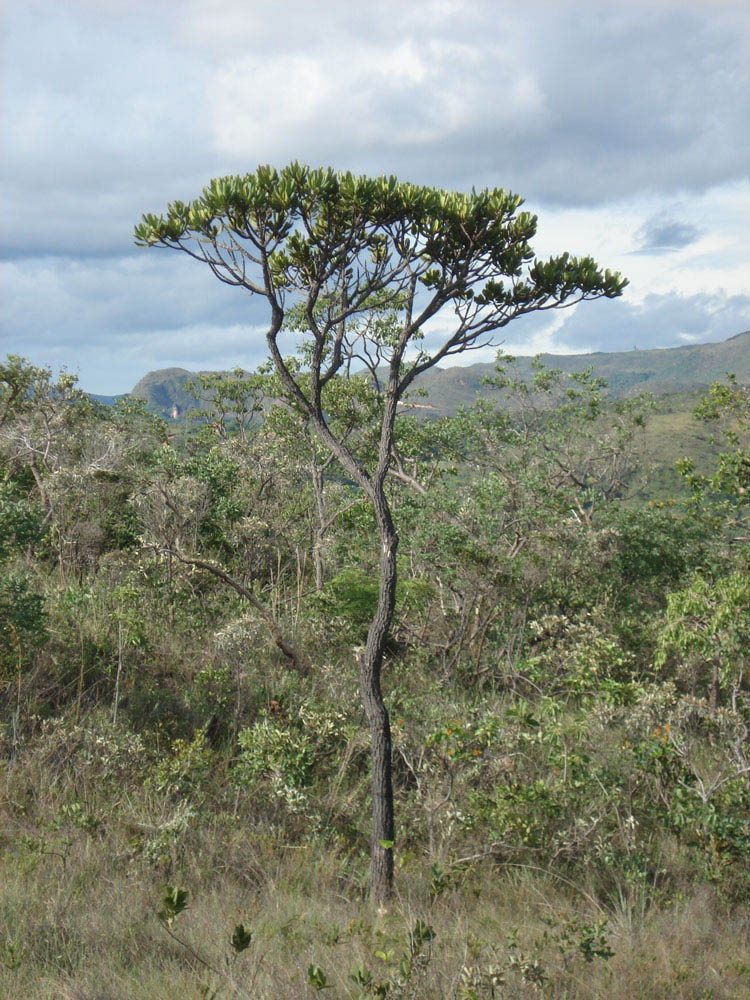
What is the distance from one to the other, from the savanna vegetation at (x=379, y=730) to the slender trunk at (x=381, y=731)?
18 mm

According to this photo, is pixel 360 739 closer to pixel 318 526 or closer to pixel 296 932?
pixel 296 932

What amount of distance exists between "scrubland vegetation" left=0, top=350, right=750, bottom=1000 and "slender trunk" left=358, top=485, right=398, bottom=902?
20 centimetres

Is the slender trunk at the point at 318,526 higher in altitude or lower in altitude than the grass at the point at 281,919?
higher

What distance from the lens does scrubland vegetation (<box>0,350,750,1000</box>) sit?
3.54 meters

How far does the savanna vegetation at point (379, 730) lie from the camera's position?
3574mm

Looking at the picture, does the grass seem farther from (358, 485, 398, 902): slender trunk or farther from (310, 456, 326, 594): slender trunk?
(310, 456, 326, 594): slender trunk

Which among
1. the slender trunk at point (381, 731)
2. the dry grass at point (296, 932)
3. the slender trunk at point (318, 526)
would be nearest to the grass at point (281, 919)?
the dry grass at point (296, 932)

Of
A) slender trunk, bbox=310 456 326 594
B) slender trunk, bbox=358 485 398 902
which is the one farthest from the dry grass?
slender trunk, bbox=310 456 326 594

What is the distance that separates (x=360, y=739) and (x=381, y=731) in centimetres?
174

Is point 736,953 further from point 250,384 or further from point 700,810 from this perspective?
point 250,384

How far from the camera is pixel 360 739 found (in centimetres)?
605

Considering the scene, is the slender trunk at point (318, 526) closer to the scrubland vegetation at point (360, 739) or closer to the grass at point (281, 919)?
the scrubland vegetation at point (360, 739)

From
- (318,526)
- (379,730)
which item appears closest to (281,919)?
(379,730)

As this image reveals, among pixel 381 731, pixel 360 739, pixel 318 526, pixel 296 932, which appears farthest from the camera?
pixel 318 526
